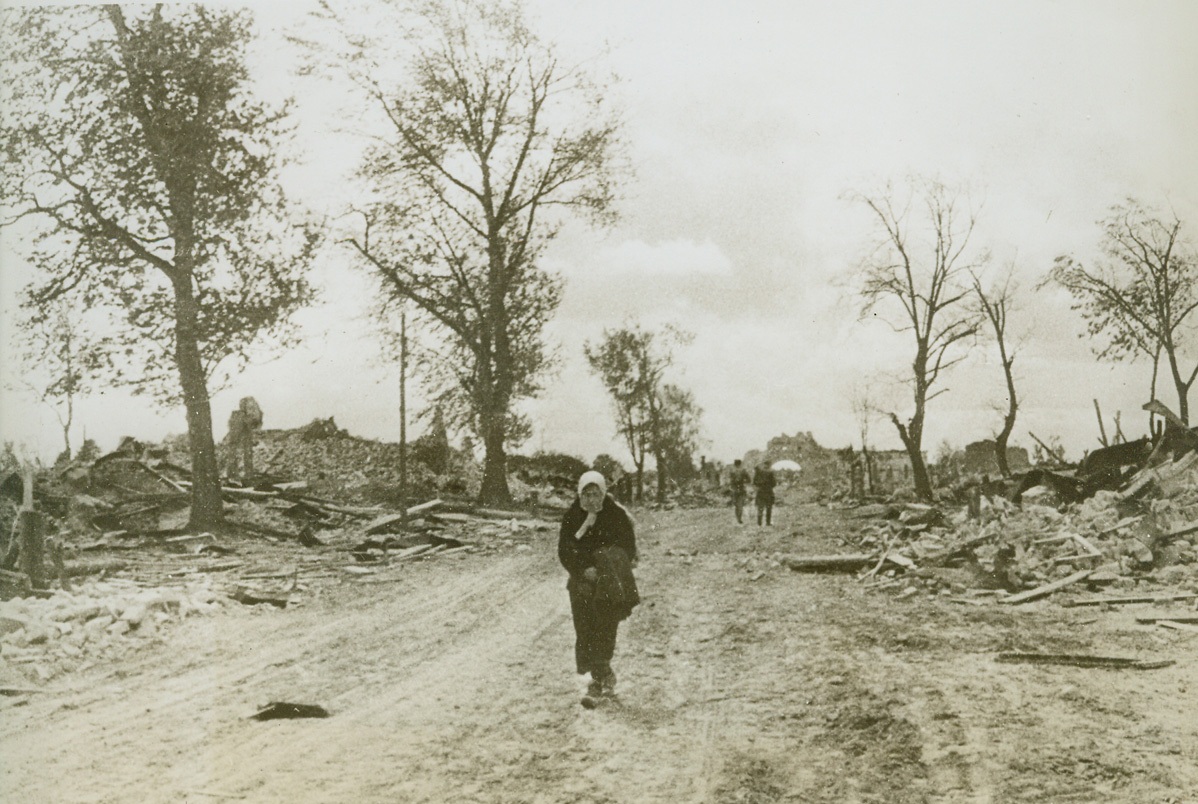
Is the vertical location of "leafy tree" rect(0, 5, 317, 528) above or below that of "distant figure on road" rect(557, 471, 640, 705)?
above

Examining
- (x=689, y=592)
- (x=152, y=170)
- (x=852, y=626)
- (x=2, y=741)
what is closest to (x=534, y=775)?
(x=2, y=741)

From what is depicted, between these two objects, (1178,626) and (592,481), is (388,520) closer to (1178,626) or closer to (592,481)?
(592,481)

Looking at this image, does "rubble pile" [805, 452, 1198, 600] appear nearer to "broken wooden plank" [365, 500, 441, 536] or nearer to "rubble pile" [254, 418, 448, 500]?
"broken wooden plank" [365, 500, 441, 536]

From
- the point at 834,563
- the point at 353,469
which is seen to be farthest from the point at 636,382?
the point at 353,469

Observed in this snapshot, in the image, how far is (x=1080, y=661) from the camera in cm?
611

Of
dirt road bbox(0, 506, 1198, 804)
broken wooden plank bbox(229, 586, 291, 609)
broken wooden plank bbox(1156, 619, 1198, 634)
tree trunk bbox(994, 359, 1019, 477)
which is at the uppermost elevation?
tree trunk bbox(994, 359, 1019, 477)

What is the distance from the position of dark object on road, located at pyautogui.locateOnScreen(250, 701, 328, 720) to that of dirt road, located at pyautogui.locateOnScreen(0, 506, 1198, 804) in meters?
0.14

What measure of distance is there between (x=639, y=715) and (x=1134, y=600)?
18.0 feet

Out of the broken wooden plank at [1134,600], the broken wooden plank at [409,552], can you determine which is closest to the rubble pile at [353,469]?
the broken wooden plank at [409,552]

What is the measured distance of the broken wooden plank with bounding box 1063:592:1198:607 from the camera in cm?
784

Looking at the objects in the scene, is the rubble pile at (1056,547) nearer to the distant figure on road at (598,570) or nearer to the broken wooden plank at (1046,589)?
the broken wooden plank at (1046,589)

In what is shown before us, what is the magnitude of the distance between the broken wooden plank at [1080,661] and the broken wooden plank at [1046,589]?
8.49ft

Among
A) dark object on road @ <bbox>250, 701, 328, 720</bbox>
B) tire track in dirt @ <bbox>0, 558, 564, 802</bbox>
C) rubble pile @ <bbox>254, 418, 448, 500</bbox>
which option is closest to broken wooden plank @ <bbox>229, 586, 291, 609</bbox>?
tire track in dirt @ <bbox>0, 558, 564, 802</bbox>

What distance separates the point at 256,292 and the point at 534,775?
634 cm
